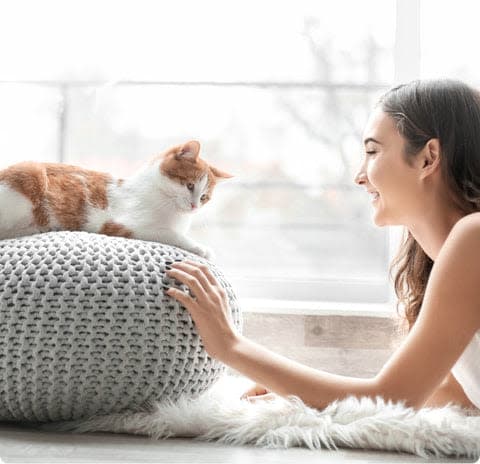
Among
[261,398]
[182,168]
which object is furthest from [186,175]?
[261,398]

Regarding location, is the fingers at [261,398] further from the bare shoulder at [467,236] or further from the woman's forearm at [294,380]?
the bare shoulder at [467,236]

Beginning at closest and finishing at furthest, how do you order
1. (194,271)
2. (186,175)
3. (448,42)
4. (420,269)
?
1. (194,271)
2. (186,175)
3. (420,269)
4. (448,42)

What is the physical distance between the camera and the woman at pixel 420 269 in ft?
4.40

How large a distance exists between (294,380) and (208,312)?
0.21 m

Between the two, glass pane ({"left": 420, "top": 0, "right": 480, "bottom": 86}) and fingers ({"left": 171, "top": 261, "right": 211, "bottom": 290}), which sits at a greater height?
glass pane ({"left": 420, "top": 0, "right": 480, "bottom": 86})

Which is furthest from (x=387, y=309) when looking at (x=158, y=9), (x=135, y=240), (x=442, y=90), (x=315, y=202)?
(x=158, y=9)

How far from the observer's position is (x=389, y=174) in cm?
162

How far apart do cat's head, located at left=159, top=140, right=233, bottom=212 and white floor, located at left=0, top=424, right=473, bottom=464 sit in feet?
1.87

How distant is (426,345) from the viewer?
4.37 feet

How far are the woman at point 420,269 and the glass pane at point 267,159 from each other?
49 cm

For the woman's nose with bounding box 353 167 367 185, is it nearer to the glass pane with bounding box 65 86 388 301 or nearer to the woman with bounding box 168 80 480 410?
the woman with bounding box 168 80 480 410

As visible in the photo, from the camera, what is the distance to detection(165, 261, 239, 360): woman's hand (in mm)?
1411

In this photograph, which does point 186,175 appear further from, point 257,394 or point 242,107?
point 242,107

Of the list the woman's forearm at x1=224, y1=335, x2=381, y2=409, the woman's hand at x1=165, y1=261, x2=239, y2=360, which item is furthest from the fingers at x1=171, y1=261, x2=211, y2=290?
the woman's forearm at x1=224, y1=335, x2=381, y2=409
